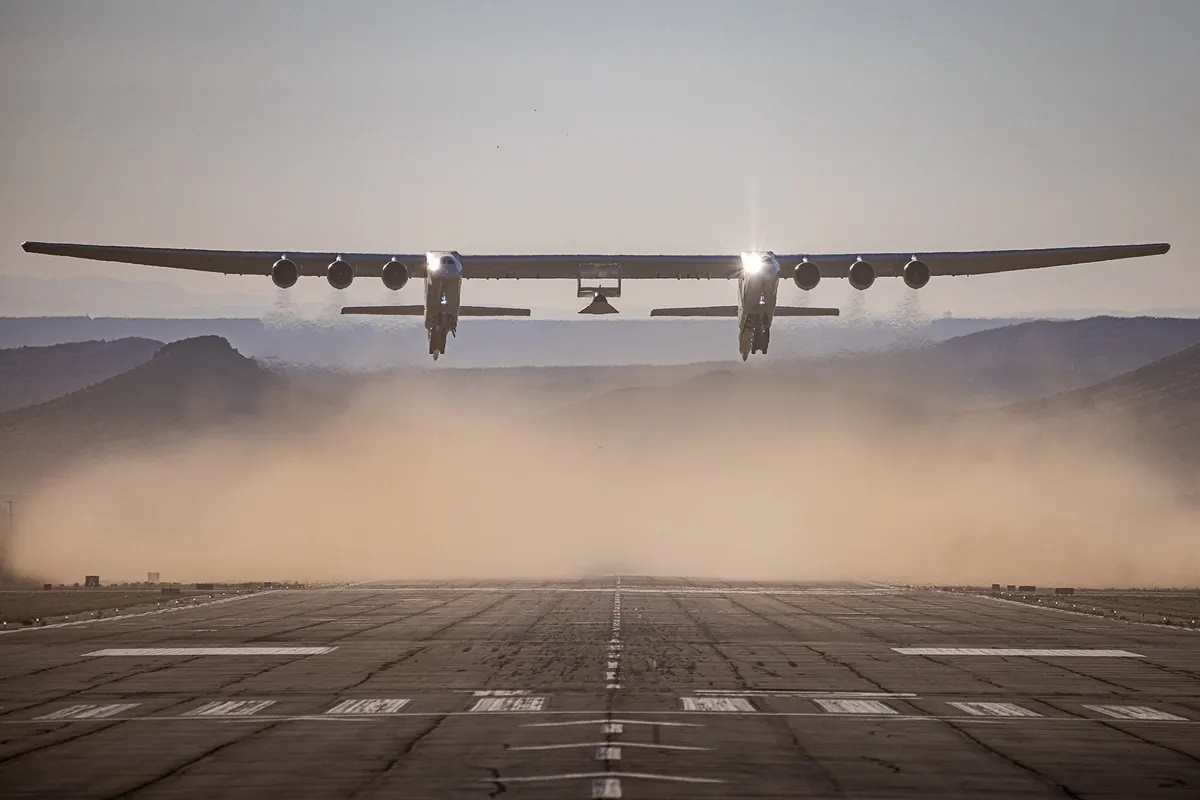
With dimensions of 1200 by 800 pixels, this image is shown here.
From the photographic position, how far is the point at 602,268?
169 ft

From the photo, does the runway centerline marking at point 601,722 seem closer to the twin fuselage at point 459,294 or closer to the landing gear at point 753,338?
the twin fuselage at point 459,294

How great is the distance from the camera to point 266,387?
166 meters

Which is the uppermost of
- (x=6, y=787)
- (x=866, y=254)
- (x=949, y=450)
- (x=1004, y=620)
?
(x=949, y=450)

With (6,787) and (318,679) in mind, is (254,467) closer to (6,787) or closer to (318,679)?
(318,679)

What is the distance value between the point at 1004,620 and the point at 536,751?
36966 millimetres

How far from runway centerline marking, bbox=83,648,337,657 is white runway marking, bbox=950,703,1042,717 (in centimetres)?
1807

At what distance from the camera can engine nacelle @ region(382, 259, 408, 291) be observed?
47969 mm

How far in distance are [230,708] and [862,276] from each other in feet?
91.5

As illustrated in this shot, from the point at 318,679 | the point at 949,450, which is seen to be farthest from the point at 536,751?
the point at 949,450

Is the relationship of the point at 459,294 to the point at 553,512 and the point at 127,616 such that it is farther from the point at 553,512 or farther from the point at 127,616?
the point at 553,512

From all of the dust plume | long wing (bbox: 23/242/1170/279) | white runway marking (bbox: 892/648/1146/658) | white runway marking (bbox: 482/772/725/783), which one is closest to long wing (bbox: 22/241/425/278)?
long wing (bbox: 23/242/1170/279)

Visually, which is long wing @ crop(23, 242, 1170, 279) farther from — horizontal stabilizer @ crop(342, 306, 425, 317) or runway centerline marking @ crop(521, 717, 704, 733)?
runway centerline marking @ crop(521, 717, 704, 733)

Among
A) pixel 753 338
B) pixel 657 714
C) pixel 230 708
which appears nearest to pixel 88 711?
pixel 230 708

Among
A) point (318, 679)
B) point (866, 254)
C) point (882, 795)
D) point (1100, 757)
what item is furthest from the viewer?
point (866, 254)
